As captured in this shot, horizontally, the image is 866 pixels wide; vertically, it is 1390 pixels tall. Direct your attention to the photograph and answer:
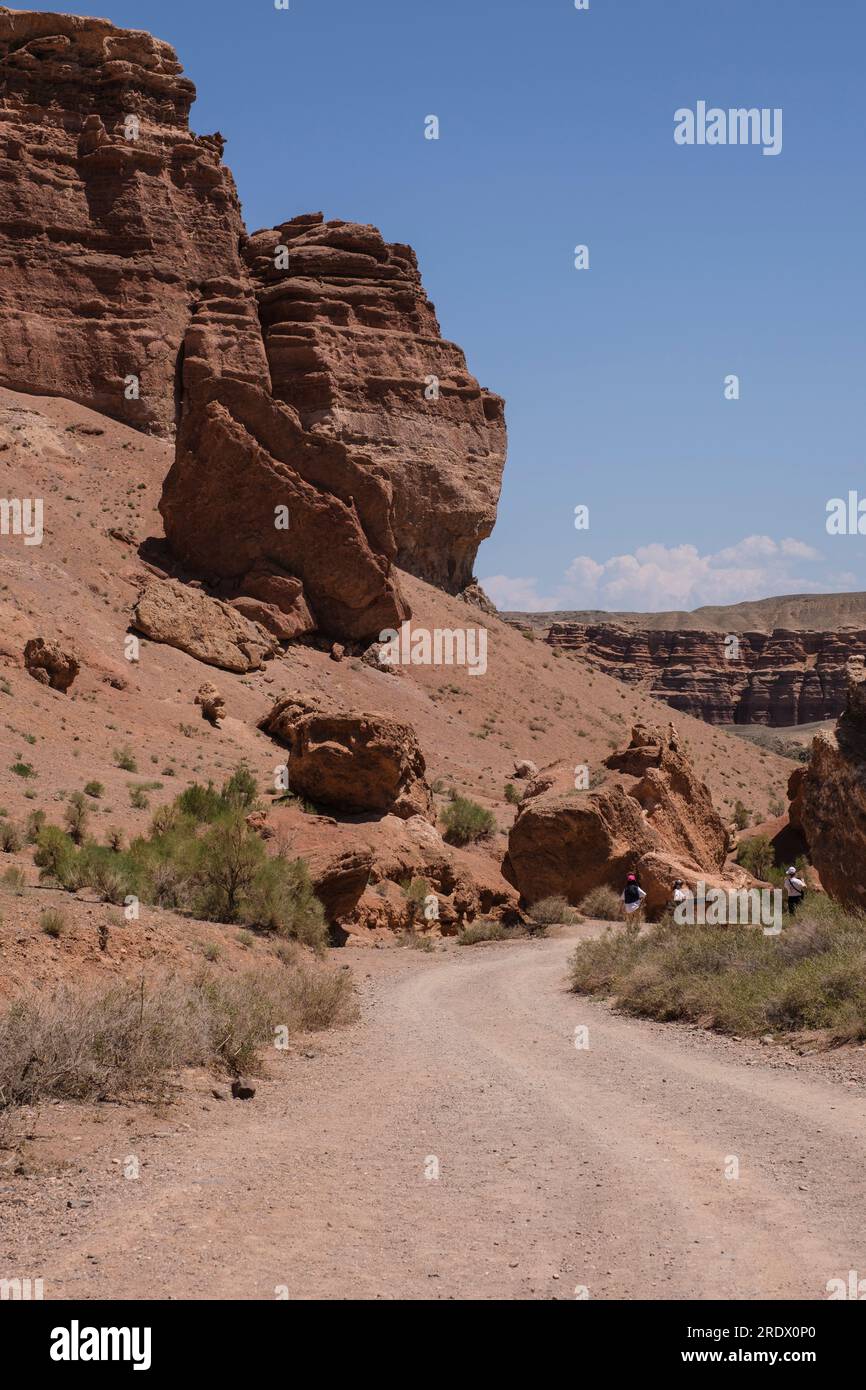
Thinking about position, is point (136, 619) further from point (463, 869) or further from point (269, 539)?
point (463, 869)

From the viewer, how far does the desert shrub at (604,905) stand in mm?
24141

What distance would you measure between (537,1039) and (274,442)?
35616 mm

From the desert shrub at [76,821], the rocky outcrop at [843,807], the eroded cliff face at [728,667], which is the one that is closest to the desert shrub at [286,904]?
the desert shrub at [76,821]

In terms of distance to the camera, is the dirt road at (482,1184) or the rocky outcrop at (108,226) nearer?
the dirt road at (482,1184)

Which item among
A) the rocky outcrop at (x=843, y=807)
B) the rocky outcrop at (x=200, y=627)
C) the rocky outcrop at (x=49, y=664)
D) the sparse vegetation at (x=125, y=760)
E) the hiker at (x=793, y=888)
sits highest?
the rocky outcrop at (x=200, y=627)

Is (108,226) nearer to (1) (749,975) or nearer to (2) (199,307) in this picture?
(2) (199,307)

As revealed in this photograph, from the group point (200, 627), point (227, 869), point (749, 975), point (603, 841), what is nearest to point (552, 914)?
point (603, 841)

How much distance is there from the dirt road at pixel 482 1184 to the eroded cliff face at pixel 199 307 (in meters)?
37.8

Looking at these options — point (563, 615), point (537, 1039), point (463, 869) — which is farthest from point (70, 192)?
point (563, 615)

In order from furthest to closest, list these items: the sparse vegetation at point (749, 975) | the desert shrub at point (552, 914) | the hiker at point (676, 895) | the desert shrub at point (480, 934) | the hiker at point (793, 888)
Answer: the desert shrub at point (552, 914) < the desert shrub at point (480, 934) < the hiker at point (676, 895) < the hiker at point (793, 888) < the sparse vegetation at point (749, 975)

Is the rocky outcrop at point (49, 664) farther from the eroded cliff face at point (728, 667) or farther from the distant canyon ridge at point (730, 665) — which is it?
the eroded cliff face at point (728, 667)

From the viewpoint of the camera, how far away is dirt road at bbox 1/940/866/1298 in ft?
16.7

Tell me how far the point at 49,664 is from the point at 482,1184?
26741 mm

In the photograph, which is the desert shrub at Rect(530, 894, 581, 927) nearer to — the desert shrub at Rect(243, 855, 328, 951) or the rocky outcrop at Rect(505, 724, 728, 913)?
the rocky outcrop at Rect(505, 724, 728, 913)
